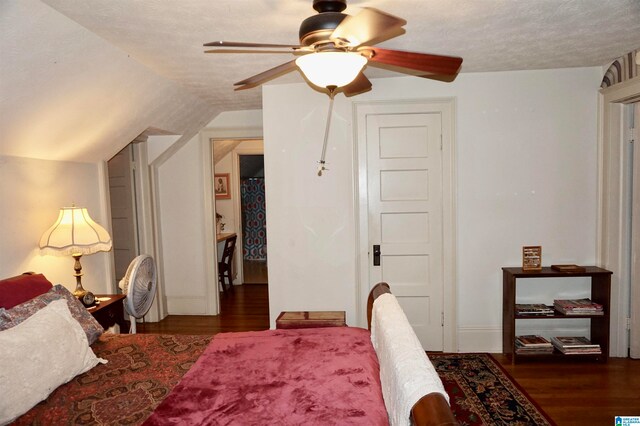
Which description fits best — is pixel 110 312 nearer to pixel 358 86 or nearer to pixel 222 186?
pixel 358 86

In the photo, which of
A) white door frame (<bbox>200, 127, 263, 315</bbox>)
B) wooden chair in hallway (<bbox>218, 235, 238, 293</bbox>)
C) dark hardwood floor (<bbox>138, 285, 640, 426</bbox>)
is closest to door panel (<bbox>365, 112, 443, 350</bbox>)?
dark hardwood floor (<bbox>138, 285, 640, 426</bbox>)

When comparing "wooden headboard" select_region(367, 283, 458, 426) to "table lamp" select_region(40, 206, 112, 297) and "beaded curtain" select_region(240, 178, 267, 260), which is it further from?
"beaded curtain" select_region(240, 178, 267, 260)

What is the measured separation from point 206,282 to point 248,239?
3674 millimetres

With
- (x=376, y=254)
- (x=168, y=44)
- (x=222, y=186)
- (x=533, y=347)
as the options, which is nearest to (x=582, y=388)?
(x=533, y=347)

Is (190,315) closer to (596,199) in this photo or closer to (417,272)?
(417,272)

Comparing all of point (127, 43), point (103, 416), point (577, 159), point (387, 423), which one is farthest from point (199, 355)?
point (577, 159)

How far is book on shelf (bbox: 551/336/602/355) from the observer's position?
3.28 m

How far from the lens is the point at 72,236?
8.96 ft

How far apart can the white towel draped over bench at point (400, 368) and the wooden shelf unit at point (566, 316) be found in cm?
177

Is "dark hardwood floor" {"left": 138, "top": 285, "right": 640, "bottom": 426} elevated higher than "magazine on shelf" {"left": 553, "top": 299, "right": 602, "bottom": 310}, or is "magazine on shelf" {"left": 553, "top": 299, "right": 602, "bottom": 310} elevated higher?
"magazine on shelf" {"left": 553, "top": 299, "right": 602, "bottom": 310}

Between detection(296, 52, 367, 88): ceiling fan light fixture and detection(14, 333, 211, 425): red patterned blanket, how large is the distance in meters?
1.52

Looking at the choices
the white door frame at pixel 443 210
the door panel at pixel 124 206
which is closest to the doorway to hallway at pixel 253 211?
the door panel at pixel 124 206

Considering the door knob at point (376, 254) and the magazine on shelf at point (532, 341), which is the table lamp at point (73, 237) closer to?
the door knob at point (376, 254)

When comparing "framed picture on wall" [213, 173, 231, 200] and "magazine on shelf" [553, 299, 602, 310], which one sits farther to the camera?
"framed picture on wall" [213, 173, 231, 200]
